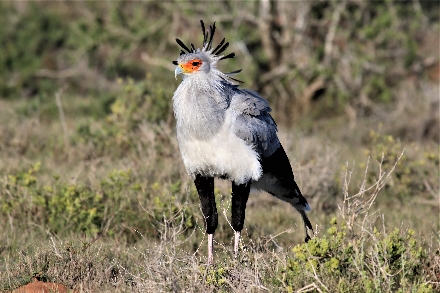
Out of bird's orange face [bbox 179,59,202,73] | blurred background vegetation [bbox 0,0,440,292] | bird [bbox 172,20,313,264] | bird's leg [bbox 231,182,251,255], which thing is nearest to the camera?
bird [bbox 172,20,313,264]

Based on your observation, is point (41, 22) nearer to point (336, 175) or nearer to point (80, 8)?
point (80, 8)

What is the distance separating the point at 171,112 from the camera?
7.91 m

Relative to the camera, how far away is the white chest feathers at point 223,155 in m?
4.49

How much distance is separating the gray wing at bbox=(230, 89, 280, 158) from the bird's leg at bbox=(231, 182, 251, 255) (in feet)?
0.90

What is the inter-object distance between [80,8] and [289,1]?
625 cm

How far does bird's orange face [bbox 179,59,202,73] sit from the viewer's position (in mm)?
4660

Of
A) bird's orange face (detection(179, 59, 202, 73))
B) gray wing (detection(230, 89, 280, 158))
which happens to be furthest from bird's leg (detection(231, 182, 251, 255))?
bird's orange face (detection(179, 59, 202, 73))

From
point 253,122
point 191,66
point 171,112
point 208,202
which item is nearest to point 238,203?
point 208,202

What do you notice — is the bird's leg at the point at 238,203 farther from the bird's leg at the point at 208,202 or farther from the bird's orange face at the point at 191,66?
the bird's orange face at the point at 191,66

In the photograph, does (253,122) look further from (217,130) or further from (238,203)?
(238,203)

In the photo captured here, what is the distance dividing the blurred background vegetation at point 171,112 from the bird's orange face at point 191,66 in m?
0.83

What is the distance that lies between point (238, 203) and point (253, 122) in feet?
1.97

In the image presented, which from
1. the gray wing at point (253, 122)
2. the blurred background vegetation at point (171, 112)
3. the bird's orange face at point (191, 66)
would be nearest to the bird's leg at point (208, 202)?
the blurred background vegetation at point (171, 112)

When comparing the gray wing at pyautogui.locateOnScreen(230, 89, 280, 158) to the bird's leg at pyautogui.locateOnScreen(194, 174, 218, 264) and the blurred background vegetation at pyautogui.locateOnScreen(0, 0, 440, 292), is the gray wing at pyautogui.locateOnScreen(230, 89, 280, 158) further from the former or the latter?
the blurred background vegetation at pyautogui.locateOnScreen(0, 0, 440, 292)
